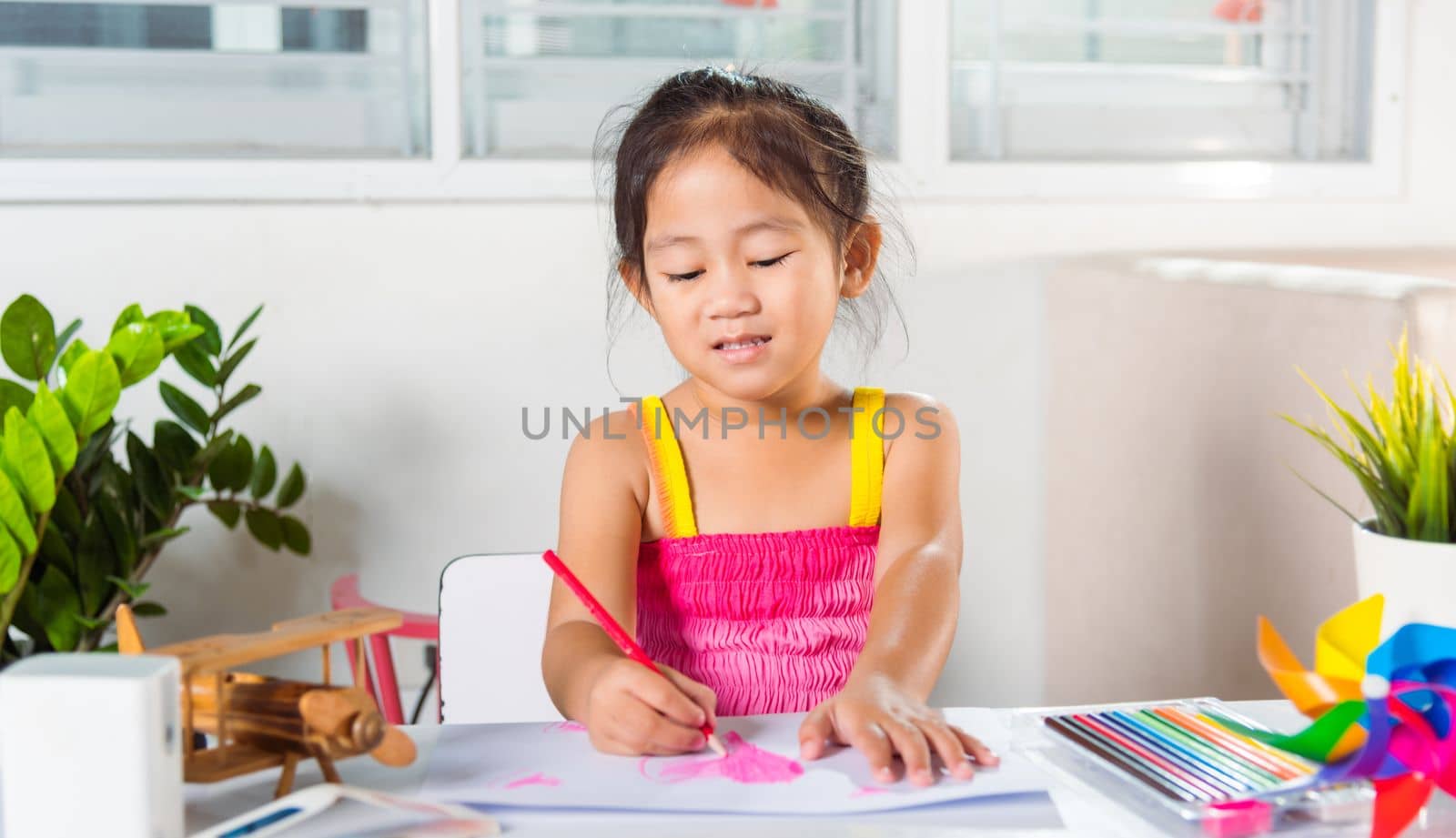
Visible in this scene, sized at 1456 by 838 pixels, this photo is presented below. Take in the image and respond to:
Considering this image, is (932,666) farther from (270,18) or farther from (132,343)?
(270,18)

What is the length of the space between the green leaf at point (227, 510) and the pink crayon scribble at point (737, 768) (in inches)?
47.4

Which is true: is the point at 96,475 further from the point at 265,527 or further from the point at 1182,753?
the point at 1182,753

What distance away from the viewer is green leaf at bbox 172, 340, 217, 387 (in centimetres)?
164

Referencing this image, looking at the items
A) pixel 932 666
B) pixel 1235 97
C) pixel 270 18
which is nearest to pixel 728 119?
pixel 932 666

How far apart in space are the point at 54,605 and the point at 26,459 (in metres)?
0.28

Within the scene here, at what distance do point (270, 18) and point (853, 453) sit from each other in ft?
4.15

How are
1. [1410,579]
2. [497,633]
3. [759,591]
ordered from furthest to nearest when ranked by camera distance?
[497,633] → [759,591] → [1410,579]

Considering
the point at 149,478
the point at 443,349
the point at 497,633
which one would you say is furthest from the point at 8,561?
the point at 443,349

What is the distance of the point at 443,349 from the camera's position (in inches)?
77.7

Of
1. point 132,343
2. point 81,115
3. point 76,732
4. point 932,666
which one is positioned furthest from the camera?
point 81,115

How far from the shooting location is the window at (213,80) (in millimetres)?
1885

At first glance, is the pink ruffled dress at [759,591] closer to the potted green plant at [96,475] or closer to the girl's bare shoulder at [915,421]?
the girl's bare shoulder at [915,421]

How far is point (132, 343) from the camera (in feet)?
4.84

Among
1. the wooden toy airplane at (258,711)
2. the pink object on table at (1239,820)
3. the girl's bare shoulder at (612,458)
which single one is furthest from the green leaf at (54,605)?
the pink object on table at (1239,820)
